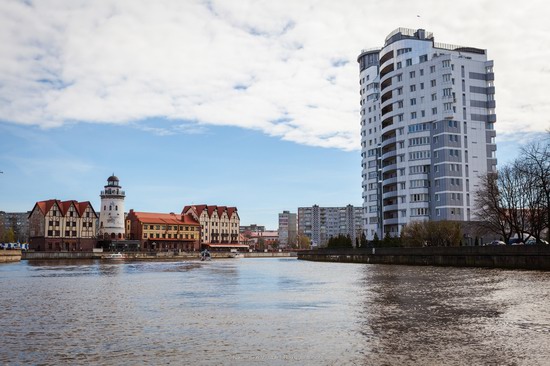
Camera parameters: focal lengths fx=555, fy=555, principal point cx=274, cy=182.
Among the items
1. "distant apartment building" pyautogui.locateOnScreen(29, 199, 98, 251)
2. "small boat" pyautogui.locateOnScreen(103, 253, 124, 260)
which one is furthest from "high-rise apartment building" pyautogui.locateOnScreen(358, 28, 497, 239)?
"distant apartment building" pyautogui.locateOnScreen(29, 199, 98, 251)

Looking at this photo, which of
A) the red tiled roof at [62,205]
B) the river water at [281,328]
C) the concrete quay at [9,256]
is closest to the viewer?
the river water at [281,328]

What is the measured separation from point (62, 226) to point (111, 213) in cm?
1560

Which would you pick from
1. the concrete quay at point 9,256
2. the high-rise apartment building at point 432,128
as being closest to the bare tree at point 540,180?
the high-rise apartment building at point 432,128

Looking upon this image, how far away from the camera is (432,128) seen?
130750 millimetres

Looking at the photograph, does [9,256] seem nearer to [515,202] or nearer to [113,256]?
[113,256]

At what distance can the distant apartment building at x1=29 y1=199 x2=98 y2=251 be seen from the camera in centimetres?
16100

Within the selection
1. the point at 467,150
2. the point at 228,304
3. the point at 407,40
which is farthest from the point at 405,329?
the point at 407,40

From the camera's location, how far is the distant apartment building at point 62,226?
161 metres

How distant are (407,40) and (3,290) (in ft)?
385

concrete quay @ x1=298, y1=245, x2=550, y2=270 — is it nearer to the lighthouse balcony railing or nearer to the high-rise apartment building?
the high-rise apartment building

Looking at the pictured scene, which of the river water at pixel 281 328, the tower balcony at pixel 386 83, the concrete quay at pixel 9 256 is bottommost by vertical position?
the concrete quay at pixel 9 256

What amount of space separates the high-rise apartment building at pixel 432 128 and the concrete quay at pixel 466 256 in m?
25.9

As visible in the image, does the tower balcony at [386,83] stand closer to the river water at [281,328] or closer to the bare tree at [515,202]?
the bare tree at [515,202]

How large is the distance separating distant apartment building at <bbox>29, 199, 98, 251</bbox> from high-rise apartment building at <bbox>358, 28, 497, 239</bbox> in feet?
297
